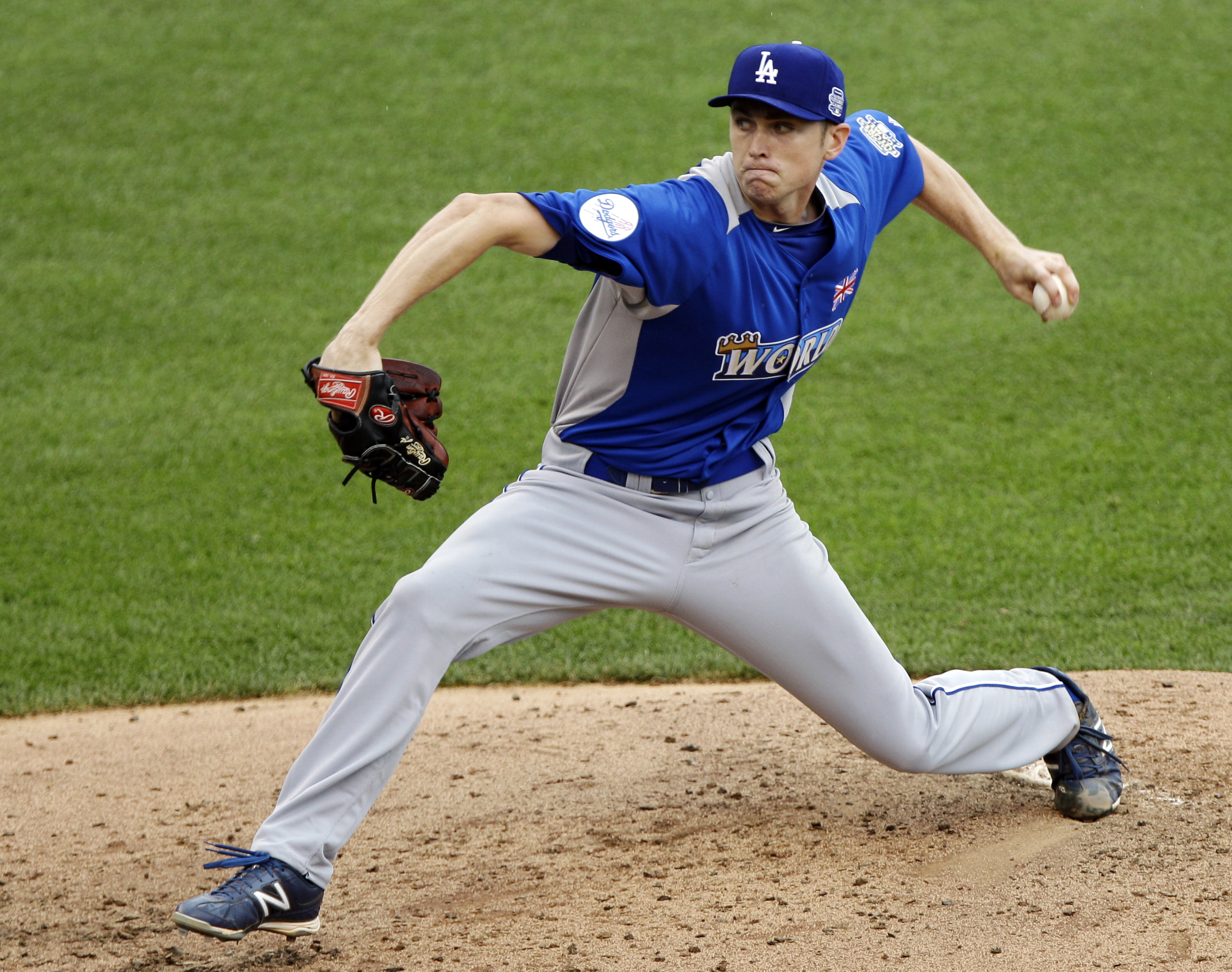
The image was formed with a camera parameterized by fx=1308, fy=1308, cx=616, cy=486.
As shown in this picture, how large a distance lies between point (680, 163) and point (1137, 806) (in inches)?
300

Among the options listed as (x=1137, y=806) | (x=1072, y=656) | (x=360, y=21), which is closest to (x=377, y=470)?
(x=1137, y=806)

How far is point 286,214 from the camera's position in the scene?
980cm

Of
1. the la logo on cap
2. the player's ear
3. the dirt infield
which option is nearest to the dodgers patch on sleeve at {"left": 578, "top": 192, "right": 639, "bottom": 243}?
the la logo on cap

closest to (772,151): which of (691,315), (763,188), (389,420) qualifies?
(763,188)

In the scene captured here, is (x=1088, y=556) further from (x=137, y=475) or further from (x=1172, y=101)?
(x=1172, y=101)

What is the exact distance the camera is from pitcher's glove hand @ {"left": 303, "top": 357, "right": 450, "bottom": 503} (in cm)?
247

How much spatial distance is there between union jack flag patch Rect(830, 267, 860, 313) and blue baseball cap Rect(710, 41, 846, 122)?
0.39m

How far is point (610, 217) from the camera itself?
2.66 meters

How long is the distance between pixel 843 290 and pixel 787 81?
523mm

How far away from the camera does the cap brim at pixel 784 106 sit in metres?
2.84

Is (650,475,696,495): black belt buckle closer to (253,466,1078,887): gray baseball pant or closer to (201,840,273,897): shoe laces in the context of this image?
(253,466,1078,887): gray baseball pant

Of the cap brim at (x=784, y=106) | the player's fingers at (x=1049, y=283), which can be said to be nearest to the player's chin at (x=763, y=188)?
the cap brim at (x=784, y=106)

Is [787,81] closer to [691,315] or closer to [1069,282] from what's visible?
[691,315]

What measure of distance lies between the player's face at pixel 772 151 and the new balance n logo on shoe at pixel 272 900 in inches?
70.9
